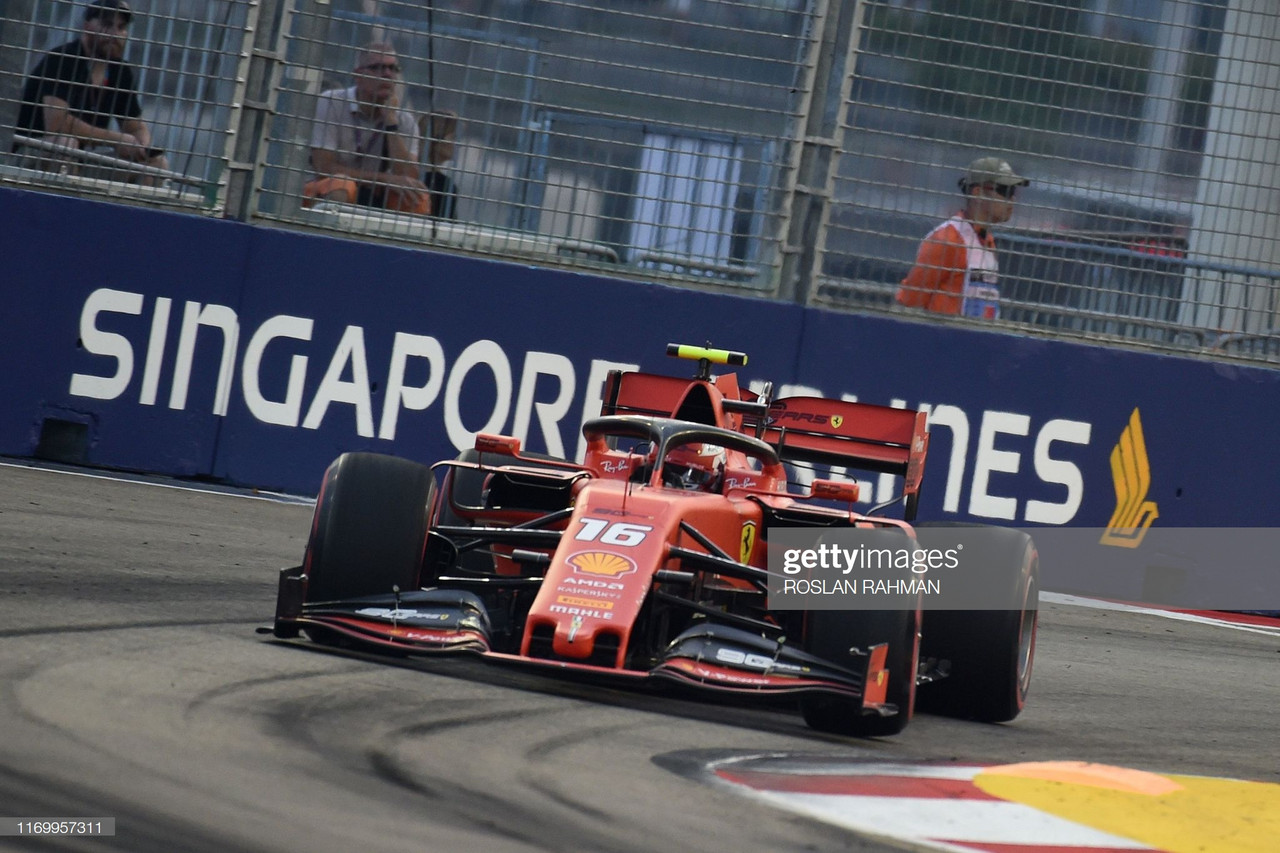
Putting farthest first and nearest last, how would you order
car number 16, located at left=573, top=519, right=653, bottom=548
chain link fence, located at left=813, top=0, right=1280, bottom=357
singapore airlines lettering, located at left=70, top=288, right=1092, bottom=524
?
1. chain link fence, located at left=813, top=0, right=1280, bottom=357
2. singapore airlines lettering, located at left=70, top=288, right=1092, bottom=524
3. car number 16, located at left=573, top=519, right=653, bottom=548

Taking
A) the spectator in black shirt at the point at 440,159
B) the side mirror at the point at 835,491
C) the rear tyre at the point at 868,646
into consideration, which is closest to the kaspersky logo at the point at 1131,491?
the spectator in black shirt at the point at 440,159

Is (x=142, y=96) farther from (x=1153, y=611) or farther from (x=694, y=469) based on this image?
(x=1153, y=611)

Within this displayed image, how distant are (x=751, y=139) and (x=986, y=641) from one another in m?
4.30

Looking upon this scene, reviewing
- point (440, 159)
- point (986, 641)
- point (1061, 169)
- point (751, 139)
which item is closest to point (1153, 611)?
point (1061, 169)

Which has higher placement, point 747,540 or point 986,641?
point 747,540

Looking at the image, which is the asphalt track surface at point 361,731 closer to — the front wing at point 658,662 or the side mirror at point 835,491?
the front wing at point 658,662

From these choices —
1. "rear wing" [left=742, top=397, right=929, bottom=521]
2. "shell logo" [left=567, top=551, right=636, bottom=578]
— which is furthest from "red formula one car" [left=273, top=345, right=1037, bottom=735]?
"rear wing" [left=742, top=397, right=929, bottom=521]

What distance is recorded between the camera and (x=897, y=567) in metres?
4.64

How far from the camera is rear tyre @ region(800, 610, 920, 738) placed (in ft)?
14.8

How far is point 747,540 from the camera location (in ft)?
16.9

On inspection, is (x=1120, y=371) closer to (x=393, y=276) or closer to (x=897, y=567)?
(x=393, y=276)

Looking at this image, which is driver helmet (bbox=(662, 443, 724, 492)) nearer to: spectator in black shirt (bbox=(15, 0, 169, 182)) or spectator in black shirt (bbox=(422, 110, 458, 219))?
spectator in black shirt (bbox=(422, 110, 458, 219))

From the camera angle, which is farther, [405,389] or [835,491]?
[405,389]

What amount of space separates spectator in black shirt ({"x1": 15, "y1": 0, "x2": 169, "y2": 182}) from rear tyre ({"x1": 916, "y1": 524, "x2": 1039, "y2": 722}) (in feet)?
17.0
